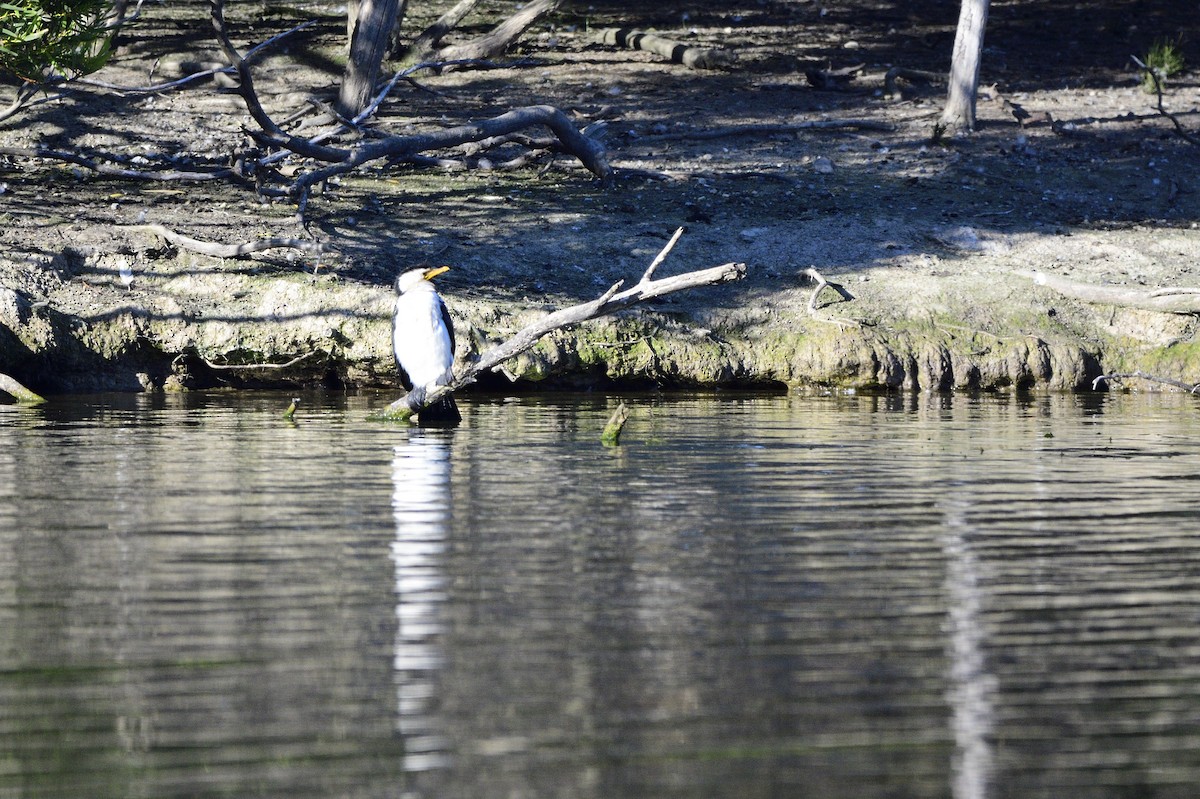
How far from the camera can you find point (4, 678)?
4398mm

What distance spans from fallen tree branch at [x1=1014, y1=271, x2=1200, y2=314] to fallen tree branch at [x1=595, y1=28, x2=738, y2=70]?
7.26 meters

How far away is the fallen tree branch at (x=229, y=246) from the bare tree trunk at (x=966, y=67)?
819 cm

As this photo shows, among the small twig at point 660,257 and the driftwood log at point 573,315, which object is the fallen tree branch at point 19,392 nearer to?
the driftwood log at point 573,315

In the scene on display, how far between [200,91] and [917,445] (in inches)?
441

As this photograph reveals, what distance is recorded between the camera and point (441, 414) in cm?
1118

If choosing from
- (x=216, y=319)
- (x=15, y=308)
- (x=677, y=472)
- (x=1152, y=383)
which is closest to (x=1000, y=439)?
(x=677, y=472)

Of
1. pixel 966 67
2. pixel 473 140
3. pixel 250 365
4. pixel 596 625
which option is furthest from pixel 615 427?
pixel 966 67

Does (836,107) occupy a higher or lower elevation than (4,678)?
higher

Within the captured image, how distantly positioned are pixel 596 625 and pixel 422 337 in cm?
723

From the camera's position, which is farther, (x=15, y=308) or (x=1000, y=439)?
(x=15, y=308)

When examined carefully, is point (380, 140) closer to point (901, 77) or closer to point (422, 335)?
point (422, 335)

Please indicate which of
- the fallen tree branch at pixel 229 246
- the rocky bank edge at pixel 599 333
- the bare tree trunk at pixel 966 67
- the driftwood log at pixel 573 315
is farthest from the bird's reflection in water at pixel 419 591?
the bare tree trunk at pixel 966 67

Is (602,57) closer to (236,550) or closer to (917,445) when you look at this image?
(917,445)

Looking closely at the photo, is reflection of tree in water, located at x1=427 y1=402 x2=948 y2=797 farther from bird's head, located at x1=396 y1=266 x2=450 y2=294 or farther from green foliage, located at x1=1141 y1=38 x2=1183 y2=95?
green foliage, located at x1=1141 y1=38 x2=1183 y2=95
